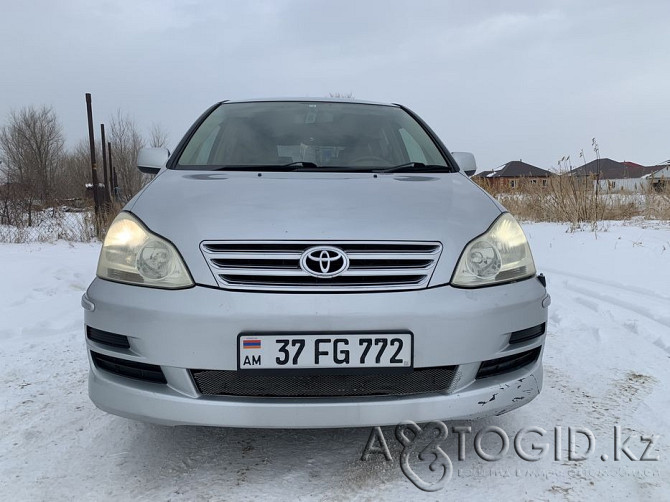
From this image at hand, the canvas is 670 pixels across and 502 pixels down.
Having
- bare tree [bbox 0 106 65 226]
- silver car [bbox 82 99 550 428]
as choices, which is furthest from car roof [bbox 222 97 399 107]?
bare tree [bbox 0 106 65 226]

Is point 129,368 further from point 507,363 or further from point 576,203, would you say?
point 576,203

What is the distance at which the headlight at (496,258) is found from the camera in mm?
1587

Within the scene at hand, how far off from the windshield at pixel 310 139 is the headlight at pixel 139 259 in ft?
2.09

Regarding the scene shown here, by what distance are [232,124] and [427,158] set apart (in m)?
1.02

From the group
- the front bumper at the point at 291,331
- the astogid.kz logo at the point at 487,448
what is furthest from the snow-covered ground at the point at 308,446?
the front bumper at the point at 291,331

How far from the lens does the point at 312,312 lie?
1.44 metres

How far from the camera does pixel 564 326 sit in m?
3.38

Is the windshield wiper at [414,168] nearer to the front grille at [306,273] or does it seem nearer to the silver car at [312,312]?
the silver car at [312,312]

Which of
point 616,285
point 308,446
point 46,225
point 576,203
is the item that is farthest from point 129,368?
point 46,225

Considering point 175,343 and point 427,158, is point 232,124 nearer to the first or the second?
point 427,158

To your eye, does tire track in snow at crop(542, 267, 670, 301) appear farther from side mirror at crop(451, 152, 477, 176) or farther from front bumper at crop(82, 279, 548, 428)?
front bumper at crop(82, 279, 548, 428)

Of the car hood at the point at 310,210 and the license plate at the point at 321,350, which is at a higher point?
the car hood at the point at 310,210

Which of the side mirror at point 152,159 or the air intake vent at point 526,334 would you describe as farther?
the side mirror at point 152,159

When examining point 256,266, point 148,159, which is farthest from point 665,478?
point 148,159
